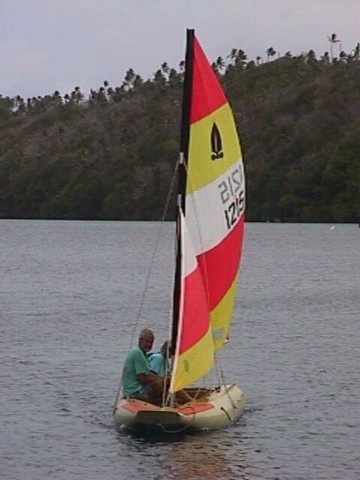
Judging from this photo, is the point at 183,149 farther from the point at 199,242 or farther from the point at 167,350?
the point at 167,350

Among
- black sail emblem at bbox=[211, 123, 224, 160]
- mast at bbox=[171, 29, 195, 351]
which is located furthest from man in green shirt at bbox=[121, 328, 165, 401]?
black sail emblem at bbox=[211, 123, 224, 160]

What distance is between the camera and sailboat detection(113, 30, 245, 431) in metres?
19.8

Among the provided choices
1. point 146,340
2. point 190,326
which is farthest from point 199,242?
point 146,340

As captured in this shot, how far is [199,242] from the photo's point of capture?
20.7 meters

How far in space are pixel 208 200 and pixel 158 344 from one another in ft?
56.2

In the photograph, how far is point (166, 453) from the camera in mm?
20172

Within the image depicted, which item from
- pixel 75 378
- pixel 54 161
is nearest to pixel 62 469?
pixel 75 378

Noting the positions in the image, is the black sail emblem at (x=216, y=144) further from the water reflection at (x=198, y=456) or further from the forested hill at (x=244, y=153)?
the forested hill at (x=244, y=153)

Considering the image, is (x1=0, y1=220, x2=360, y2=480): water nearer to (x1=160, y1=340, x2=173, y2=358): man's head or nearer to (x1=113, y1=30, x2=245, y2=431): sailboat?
(x1=113, y1=30, x2=245, y2=431): sailboat

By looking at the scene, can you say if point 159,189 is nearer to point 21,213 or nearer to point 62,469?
point 21,213

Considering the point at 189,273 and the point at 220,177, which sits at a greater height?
the point at 220,177

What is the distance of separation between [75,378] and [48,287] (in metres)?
30.6

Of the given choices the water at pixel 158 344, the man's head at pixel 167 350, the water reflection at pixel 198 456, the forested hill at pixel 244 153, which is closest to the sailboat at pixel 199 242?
the water reflection at pixel 198 456

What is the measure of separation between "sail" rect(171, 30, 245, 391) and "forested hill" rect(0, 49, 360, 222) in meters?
115
